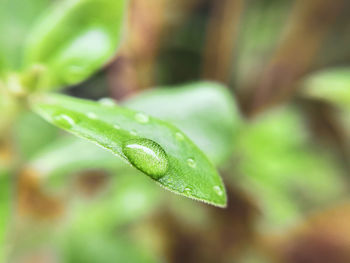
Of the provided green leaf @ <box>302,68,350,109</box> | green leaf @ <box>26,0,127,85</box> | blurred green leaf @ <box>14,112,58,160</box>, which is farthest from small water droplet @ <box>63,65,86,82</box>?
green leaf @ <box>302,68,350,109</box>

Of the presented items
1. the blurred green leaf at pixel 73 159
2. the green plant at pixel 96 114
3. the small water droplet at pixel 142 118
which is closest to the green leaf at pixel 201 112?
the green plant at pixel 96 114

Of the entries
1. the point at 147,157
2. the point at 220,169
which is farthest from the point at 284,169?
the point at 147,157

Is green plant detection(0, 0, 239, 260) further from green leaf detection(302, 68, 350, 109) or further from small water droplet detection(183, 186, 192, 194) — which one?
green leaf detection(302, 68, 350, 109)

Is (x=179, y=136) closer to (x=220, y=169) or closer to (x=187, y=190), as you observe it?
(x=187, y=190)

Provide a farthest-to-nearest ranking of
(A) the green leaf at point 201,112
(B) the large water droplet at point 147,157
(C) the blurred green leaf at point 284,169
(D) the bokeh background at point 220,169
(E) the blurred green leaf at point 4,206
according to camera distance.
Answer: (C) the blurred green leaf at point 284,169 → (D) the bokeh background at point 220,169 → (A) the green leaf at point 201,112 → (E) the blurred green leaf at point 4,206 → (B) the large water droplet at point 147,157

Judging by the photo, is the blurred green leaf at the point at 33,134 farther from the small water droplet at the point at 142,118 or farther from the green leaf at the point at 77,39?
the small water droplet at the point at 142,118

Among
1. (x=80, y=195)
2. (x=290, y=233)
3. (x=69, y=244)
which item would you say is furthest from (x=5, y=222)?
(x=290, y=233)
